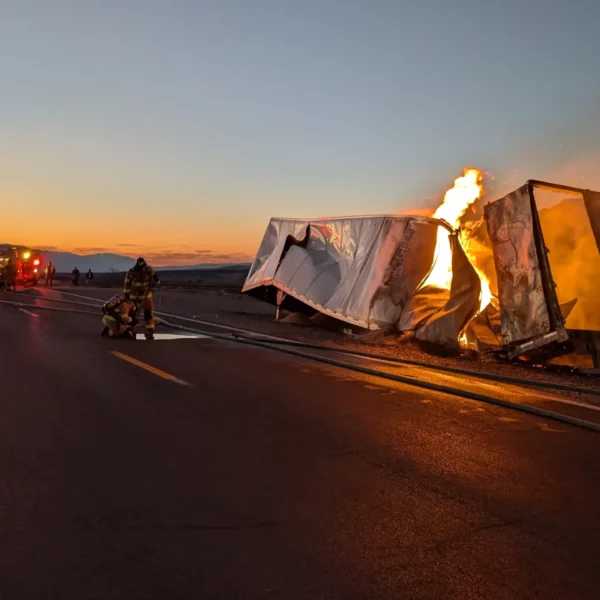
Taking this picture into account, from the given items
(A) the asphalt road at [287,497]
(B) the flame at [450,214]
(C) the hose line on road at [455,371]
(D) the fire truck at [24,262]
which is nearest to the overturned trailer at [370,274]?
(B) the flame at [450,214]

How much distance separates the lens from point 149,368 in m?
9.41

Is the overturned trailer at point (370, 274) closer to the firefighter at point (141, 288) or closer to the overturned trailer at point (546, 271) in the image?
the overturned trailer at point (546, 271)

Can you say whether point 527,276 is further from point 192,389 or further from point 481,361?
point 192,389

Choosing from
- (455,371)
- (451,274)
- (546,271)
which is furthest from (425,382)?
(451,274)

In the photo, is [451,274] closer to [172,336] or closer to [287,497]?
[172,336]

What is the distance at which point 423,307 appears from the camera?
1328 centimetres

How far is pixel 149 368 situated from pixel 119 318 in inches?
173

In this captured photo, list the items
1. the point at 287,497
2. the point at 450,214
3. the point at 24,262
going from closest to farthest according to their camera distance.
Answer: the point at 287,497, the point at 450,214, the point at 24,262

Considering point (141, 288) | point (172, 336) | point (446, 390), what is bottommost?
point (172, 336)

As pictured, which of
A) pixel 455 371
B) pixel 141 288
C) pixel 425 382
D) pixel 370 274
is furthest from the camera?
pixel 370 274

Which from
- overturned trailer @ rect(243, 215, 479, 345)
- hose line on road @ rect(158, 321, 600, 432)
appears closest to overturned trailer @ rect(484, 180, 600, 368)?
overturned trailer @ rect(243, 215, 479, 345)

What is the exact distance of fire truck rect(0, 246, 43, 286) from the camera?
1492 inches

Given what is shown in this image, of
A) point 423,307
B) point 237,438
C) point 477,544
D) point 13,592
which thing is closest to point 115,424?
point 237,438

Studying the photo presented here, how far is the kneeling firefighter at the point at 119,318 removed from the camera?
44.1 feet
